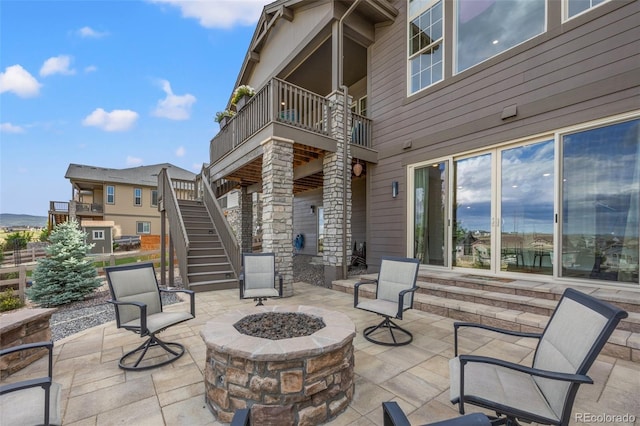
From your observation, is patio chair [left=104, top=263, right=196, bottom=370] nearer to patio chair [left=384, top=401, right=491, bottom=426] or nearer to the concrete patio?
the concrete patio

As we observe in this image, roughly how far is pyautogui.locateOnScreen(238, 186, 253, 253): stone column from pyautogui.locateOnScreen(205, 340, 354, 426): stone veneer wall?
28.0 feet

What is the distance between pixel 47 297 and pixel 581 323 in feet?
25.5

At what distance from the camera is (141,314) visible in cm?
265

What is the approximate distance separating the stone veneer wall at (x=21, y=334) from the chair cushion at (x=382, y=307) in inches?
138

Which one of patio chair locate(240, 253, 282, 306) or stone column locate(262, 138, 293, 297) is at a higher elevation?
stone column locate(262, 138, 293, 297)

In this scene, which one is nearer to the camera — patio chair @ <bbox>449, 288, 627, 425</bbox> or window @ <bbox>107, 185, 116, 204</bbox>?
patio chair @ <bbox>449, 288, 627, 425</bbox>

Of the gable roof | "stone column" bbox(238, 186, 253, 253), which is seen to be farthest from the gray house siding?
the gable roof

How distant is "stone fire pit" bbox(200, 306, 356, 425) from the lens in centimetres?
184

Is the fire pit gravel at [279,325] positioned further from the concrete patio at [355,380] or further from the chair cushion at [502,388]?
the chair cushion at [502,388]

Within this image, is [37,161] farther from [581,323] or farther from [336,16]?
[581,323]

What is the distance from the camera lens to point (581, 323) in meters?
1.61

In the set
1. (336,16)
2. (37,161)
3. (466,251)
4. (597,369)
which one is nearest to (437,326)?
(597,369)

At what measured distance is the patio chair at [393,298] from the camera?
10.7 feet

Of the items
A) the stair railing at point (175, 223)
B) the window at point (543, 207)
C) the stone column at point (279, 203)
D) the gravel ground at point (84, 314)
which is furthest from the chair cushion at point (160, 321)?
the window at point (543, 207)
